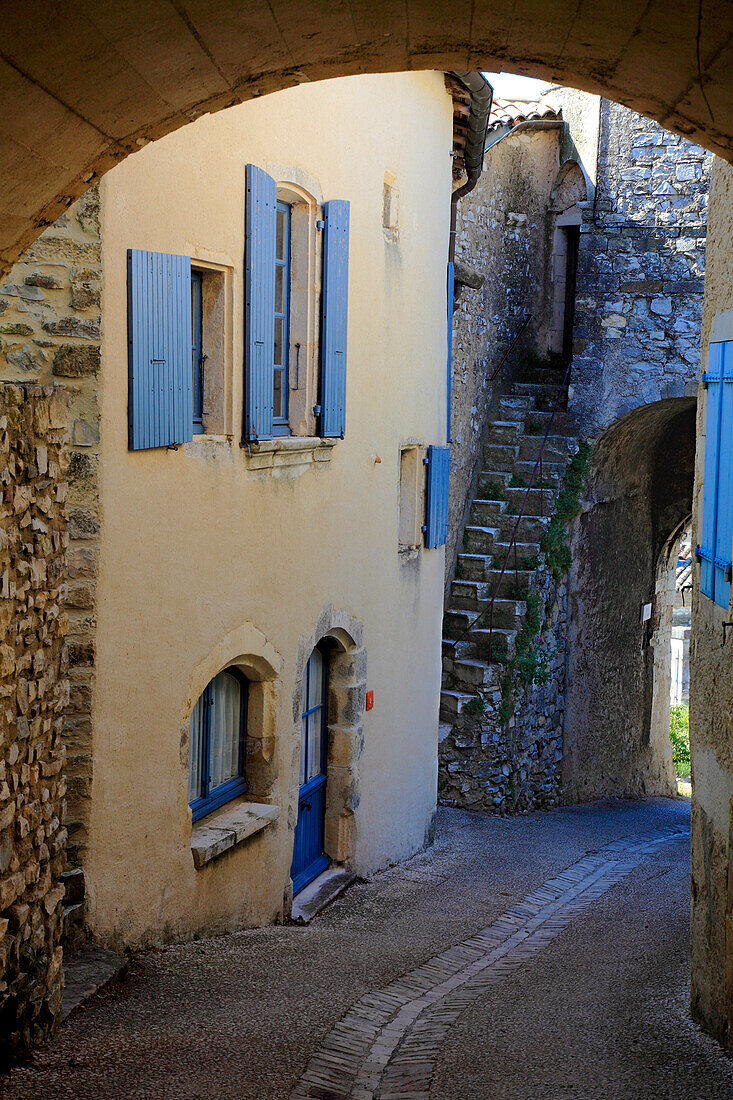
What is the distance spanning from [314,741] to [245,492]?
2630 millimetres

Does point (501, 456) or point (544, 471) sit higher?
point (501, 456)

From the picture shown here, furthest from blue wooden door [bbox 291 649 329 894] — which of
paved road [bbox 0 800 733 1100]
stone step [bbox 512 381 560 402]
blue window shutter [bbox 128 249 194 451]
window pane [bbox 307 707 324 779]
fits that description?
stone step [bbox 512 381 560 402]

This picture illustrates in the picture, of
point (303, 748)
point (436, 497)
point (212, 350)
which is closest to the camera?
point (212, 350)

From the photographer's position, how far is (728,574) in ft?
17.6

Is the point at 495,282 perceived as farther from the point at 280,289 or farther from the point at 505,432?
the point at 280,289

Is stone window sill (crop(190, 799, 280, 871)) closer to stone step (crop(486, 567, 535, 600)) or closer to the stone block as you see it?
the stone block

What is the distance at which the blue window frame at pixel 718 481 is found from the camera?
549cm

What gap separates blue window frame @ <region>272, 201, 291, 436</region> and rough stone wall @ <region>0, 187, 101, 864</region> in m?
2.35

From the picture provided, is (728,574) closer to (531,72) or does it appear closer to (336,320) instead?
(531,72)

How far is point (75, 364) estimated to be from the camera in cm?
516

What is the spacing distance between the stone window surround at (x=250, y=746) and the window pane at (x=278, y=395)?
1.55 metres

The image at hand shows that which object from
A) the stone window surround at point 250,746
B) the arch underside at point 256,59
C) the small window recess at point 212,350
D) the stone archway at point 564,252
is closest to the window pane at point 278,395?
the small window recess at point 212,350

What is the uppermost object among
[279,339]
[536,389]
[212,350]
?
[536,389]

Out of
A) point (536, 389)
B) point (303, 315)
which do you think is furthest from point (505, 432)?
point (303, 315)
